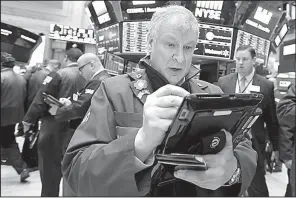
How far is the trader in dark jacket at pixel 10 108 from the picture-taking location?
5160 mm

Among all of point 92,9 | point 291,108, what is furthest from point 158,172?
point 92,9

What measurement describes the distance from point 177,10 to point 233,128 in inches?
17.9

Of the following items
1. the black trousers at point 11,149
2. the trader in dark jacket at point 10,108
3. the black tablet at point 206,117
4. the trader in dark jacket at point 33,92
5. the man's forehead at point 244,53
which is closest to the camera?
the black tablet at point 206,117

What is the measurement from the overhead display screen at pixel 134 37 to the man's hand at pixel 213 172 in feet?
10.4

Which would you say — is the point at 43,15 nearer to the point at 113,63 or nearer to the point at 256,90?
the point at 113,63

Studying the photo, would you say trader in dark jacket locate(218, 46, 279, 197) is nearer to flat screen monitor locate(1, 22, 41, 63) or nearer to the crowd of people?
the crowd of people

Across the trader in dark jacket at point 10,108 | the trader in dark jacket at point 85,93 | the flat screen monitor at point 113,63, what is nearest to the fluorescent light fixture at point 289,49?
the flat screen monitor at point 113,63

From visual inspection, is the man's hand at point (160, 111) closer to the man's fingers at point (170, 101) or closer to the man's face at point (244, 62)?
the man's fingers at point (170, 101)

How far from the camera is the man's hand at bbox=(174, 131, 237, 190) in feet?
3.07

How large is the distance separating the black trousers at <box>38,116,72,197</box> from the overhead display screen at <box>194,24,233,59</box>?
6.11ft

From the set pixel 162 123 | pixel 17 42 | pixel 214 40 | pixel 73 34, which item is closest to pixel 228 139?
pixel 162 123

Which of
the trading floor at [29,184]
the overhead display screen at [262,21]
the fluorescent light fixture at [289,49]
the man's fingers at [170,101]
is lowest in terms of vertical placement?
the trading floor at [29,184]

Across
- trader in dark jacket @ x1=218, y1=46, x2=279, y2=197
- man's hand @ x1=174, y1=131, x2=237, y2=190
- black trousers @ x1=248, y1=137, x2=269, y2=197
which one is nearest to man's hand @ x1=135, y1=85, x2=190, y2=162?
man's hand @ x1=174, y1=131, x2=237, y2=190

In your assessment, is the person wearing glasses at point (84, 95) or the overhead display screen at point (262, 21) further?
the overhead display screen at point (262, 21)
